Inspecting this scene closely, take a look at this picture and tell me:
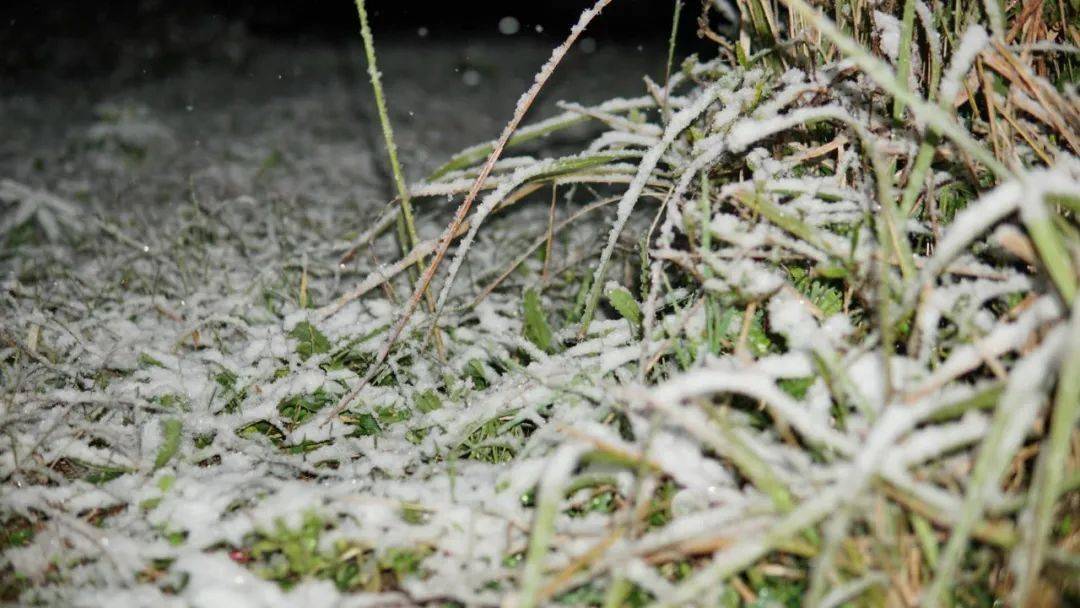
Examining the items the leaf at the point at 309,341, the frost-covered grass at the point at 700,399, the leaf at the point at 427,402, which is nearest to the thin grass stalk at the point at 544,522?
the frost-covered grass at the point at 700,399

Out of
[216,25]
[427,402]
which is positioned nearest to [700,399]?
[427,402]

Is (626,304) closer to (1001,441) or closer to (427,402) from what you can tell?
(427,402)

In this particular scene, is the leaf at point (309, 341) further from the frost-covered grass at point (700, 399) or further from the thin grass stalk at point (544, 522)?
the thin grass stalk at point (544, 522)

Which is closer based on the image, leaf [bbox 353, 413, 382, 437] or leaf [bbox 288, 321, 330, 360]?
leaf [bbox 353, 413, 382, 437]

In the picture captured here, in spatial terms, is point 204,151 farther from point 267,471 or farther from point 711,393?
point 711,393

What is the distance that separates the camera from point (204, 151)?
9.35ft

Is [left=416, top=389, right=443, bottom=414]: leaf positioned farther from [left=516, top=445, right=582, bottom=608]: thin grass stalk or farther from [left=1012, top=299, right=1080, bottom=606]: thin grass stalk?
[left=1012, top=299, right=1080, bottom=606]: thin grass stalk

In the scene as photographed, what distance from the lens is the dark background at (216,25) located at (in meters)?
4.25

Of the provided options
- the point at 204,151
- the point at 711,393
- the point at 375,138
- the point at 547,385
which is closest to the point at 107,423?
the point at 547,385

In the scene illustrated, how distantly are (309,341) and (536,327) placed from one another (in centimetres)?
43

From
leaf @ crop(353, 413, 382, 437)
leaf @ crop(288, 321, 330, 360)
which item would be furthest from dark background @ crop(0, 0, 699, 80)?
leaf @ crop(353, 413, 382, 437)

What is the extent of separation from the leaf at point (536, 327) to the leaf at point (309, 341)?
38 cm

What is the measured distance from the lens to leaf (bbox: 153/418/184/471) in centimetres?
95

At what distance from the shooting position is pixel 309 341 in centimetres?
125
